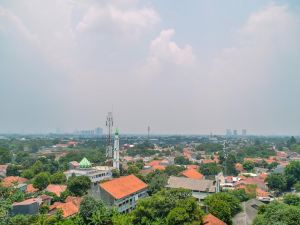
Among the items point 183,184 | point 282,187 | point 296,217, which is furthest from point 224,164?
point 296,217

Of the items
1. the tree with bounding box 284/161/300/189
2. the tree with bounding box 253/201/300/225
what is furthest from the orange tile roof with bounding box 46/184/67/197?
the tree with bounding box 284/161/300/189

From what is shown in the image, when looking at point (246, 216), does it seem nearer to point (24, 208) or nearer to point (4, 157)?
point (24, 208)

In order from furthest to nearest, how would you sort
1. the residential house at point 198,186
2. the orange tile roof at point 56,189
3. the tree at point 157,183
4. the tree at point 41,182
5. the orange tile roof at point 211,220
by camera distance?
the tree at point 41,182, the orange tile roof at point 56,189, the tree at point 157,183, the residential house at point 198,186, the orange tile roof at point 211,220

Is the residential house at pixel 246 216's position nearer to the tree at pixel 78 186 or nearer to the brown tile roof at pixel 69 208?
the brown tile roof at pixel 69 208

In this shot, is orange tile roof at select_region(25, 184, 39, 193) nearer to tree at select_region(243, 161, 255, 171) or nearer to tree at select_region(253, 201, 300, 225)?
tree at select_region(253, 201, 300, 225)

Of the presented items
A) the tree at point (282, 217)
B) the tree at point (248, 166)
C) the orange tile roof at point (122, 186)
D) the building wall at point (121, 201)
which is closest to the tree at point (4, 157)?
the orange tile roof at point (122, 186)

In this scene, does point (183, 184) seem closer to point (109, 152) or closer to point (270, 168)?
point (109, 152)
